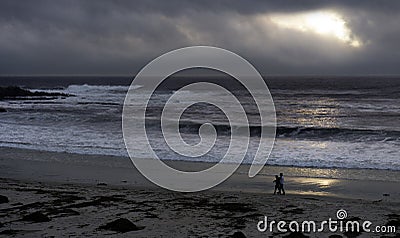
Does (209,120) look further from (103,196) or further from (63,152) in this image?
(103,196)

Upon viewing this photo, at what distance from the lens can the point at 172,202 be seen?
13.1m

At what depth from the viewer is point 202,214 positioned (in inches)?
459

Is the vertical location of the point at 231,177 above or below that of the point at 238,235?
above

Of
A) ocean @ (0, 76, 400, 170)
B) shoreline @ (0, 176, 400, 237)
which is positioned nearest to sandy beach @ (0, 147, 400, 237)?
shoreline @ (0, 176, 400, 237)

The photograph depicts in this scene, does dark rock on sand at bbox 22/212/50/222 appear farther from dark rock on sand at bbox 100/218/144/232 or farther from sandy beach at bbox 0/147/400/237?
dark rock on sand at bbox 100/218/144/232

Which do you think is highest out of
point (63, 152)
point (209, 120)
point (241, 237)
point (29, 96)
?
point (29, 96)

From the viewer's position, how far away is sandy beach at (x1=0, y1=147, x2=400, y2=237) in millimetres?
10188

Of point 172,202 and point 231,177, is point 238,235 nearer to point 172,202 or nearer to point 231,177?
point 172,202

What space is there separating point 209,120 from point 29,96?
125ft

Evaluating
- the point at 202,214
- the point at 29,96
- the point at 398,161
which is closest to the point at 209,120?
the point at 398,161

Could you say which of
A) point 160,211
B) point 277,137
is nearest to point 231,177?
point 160,211

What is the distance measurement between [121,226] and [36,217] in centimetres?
215

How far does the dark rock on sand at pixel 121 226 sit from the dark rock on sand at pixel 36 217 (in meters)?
1.47

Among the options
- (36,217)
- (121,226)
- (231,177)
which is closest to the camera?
(121,226)
